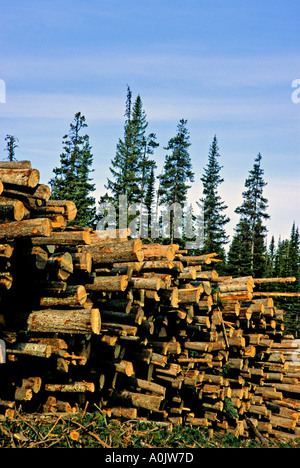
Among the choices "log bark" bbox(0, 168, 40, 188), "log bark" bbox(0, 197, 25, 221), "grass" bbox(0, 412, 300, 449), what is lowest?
"grass" bbox(0, 412, 300, 449)

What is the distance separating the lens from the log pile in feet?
21.0

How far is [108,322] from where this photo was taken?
26.0 feet

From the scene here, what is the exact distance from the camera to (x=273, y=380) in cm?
1514

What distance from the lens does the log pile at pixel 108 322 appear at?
Result: 21.0 feet

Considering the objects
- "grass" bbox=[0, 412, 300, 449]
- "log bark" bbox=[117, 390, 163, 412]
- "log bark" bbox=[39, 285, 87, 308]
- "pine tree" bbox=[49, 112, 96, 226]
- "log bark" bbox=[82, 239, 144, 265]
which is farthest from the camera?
"pine tree" bbox=[49, 112, 96, 226]

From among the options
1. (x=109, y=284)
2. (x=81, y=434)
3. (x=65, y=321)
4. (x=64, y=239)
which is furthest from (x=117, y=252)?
(x=81, y=434)

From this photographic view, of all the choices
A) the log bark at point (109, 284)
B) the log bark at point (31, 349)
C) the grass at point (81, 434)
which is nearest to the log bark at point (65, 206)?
the log bark at point (109, 284)

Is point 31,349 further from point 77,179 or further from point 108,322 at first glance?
point 77,179

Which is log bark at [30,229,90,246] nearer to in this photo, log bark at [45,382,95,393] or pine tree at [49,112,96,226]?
log bark at [45,382,95,393]

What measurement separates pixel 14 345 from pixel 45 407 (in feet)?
4.43

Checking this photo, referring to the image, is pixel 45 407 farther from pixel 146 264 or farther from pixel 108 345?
pixel 146 264

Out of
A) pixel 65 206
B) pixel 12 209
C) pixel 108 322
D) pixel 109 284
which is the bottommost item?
pixel 108 322

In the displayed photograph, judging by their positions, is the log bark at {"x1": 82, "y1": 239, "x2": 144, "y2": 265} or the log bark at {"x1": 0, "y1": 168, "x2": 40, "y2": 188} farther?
the log bark at {"x1": 82, "y1": 239, "x2": 144, "y2": 265}

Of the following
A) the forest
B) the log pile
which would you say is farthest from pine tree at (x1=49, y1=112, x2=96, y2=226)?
the log pile
